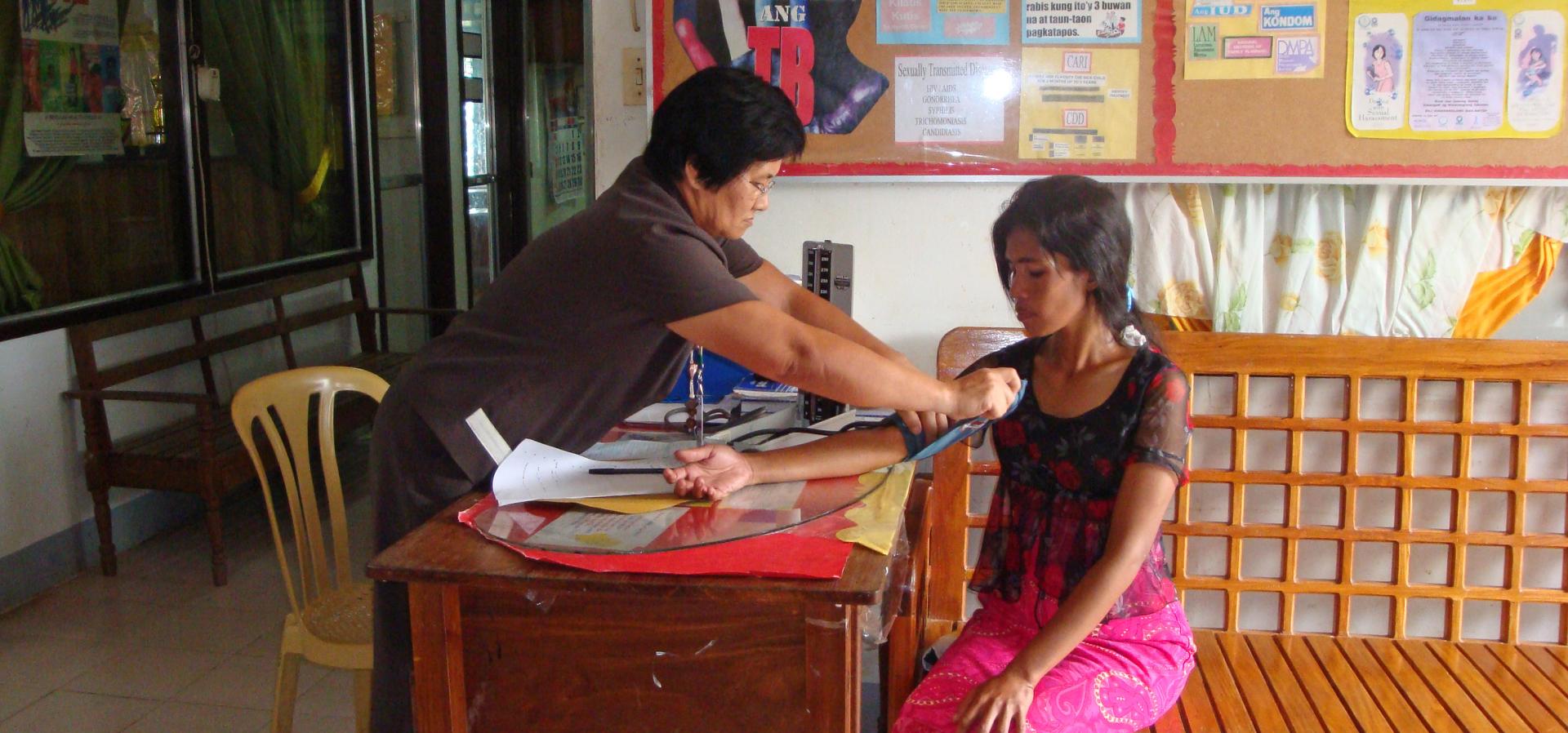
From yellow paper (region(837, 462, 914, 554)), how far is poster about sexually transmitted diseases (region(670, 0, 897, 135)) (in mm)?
1101

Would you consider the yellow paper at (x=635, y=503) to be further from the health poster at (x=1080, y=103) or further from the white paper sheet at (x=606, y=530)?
the health poster at (x=1080, y=103)

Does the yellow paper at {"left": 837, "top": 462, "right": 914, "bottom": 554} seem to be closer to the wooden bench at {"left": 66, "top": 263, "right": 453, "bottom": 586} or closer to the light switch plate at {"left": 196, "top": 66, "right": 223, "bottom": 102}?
the wooden bench at {"left": 66, "top": 263, "right": 453, "bottom": 586}

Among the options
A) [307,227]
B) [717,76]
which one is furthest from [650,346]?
[307,227]

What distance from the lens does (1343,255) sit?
2648 millimetres

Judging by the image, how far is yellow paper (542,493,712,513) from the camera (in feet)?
5.25

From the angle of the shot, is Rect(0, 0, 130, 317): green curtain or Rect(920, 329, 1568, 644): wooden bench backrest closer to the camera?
Rect(920, 329, 1568, 644): wooden bench backrest

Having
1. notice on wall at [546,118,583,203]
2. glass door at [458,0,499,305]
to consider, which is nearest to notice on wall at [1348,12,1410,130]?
glass door at [458,0,499,305]

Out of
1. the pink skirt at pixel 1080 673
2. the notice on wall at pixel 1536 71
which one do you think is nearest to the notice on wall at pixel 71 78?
the pink skirt at pixel 1080 673

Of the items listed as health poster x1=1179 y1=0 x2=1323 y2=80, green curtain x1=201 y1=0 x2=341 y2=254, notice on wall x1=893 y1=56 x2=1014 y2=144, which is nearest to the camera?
health poster x1=1179 y1=0 x2=1323 y2=80

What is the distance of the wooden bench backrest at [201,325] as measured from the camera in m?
→ 3.85

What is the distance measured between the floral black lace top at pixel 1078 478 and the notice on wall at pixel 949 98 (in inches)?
37.5

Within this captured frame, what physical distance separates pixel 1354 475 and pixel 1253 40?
940 millimetres

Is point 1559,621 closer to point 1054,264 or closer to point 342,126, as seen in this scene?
point 1054,264

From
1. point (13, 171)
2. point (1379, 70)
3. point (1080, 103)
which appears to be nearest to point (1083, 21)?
point (1080, 103)
